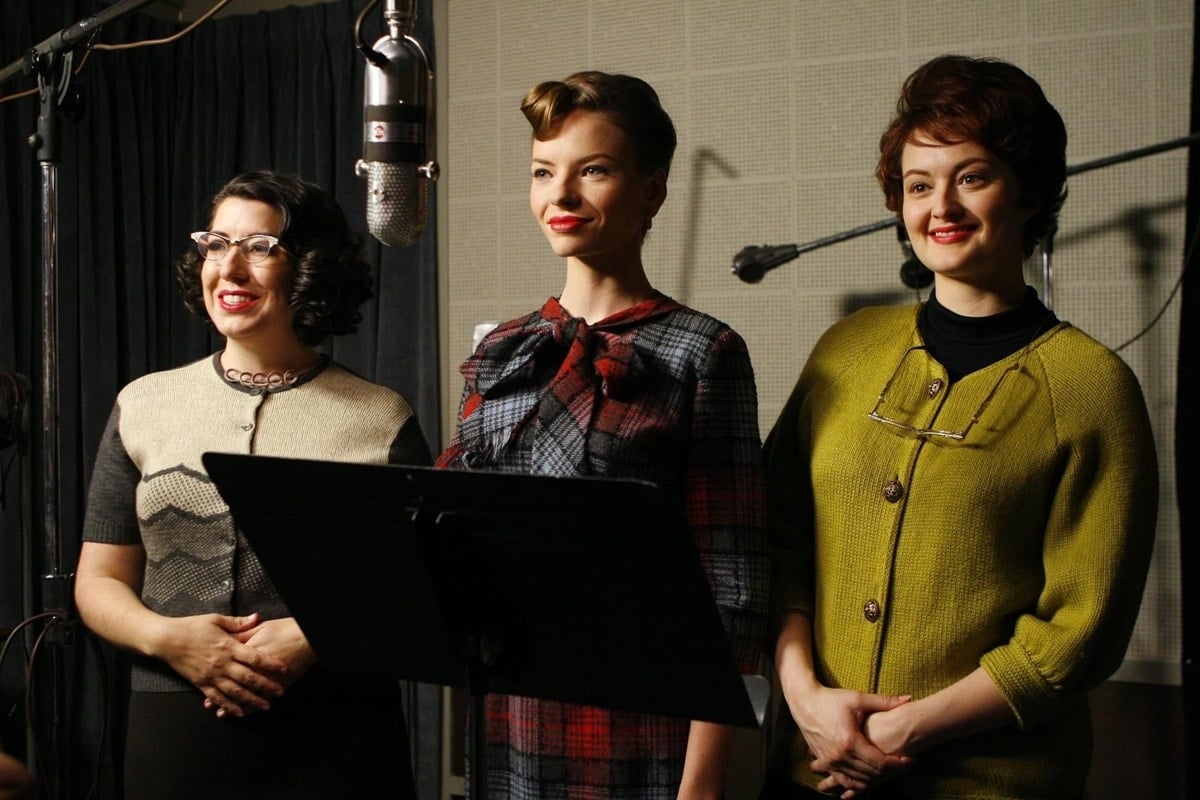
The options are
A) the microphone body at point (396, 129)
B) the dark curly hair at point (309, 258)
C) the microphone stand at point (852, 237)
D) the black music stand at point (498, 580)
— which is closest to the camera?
the black music stand at point (498, 580)

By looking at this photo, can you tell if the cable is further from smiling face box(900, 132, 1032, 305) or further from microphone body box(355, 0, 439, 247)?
microphone body box(355, 0, 439, 247)

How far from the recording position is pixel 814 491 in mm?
1498

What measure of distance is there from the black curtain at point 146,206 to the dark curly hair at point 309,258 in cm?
155

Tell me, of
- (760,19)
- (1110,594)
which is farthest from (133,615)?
(760,19)

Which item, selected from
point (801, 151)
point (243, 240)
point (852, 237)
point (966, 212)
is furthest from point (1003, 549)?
point (801, 151)

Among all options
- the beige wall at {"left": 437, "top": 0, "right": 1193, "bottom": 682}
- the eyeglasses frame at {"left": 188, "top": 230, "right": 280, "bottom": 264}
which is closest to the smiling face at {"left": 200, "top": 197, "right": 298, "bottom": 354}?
the eyeglasses frame at {"left": 188, "top": 230, "right": 280, "bottom": 264}

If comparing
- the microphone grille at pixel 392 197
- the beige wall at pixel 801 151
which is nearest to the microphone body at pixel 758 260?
the beige wall at pixel 801 151

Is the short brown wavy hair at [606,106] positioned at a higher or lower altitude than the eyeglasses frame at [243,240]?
higher

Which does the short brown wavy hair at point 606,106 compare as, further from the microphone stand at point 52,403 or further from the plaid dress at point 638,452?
the microphone stand at point 52,403

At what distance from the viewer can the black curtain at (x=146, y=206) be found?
3.20 meters

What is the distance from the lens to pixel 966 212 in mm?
1406

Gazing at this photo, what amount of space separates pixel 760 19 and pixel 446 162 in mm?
1004

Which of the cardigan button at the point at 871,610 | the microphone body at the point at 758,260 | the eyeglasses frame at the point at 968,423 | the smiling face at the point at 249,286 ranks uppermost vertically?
the microphone body at the point at 758,260

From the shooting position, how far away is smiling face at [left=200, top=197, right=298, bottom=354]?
176cm
